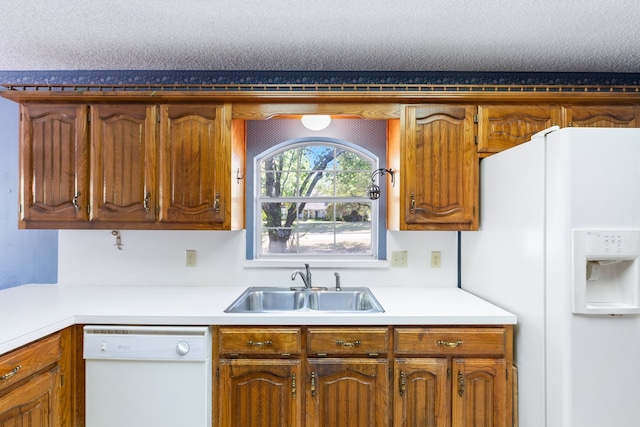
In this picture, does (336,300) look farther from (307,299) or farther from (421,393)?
(421,393)

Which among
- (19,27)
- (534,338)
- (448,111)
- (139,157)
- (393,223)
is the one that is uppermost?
(19,27)

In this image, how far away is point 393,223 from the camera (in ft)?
7.45

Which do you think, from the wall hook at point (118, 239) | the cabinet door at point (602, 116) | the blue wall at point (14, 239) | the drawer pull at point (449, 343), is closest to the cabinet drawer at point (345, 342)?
the drawer pull at point (449, 343)

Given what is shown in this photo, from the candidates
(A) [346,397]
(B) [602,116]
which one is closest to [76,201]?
(A) [346,397]

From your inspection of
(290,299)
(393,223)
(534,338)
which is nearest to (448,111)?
(393,223)

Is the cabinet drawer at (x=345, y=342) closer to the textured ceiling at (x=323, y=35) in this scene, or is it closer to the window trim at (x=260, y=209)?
the window trim at (x=260, y=209)

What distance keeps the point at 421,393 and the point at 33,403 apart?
1686mm

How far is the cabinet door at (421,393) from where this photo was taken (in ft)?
5.74

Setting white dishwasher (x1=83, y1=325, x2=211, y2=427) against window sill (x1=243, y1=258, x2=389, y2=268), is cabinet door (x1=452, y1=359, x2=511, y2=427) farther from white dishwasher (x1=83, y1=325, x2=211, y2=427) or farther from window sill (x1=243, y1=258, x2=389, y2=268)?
white dishwasher (x1=83, y1=325, x2=211, y2=427)

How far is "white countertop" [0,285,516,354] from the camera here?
1.69m

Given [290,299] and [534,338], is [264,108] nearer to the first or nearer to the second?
[290,299]

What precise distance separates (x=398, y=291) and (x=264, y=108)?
53.9 inches

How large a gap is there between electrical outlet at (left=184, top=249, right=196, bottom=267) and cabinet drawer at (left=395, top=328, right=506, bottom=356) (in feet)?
4.62

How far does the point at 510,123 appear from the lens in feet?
6.76
